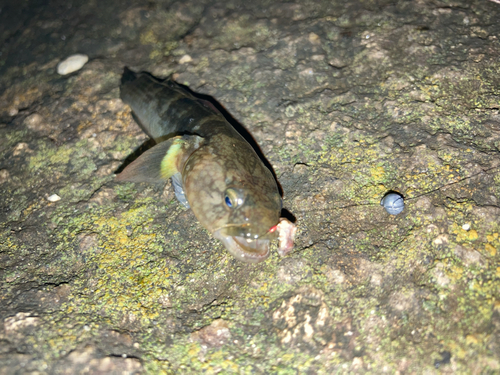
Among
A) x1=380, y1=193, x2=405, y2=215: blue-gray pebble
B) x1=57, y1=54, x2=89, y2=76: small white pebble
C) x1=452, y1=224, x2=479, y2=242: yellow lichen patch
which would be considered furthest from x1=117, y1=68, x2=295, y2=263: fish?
x1=57, y1=54, x2=89, y2=76: small white pebble

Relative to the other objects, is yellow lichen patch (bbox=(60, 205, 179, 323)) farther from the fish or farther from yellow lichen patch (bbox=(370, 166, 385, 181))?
yellow lichen patch (bbox=(370, 166, 385, 181))

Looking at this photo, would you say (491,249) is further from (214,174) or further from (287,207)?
(214,174)

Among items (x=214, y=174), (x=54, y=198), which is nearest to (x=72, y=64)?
(x=54, y=198)

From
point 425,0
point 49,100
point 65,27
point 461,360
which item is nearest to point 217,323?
point 461,360

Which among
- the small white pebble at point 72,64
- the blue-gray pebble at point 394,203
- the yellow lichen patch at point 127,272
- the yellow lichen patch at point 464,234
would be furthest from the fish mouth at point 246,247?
the small white pebble at point 72,64

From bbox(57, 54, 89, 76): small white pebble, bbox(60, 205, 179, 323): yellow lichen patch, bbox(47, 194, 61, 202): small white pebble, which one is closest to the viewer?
bbox(60, 205, 179, 323): yellow lichen patch

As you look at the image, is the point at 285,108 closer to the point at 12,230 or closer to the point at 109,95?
the point at 109,95
